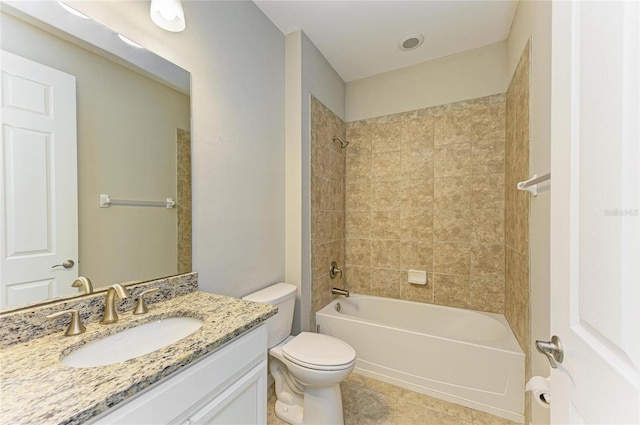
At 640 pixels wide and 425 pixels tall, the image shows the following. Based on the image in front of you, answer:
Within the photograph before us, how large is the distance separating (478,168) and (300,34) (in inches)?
70.5

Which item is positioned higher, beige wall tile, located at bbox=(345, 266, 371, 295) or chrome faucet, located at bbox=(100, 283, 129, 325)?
chrome faucet, located at bbox=(100, 283, 129, 325)

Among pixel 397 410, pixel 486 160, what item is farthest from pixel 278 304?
pixel 486 160

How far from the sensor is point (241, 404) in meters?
0.92

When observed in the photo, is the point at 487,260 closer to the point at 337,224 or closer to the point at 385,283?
the point at 385,283

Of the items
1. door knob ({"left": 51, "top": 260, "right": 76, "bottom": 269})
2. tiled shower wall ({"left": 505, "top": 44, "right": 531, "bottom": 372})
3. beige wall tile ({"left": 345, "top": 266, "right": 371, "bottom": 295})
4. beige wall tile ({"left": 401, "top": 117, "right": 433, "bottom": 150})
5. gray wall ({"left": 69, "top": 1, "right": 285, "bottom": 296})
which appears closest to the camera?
door knob ({"left": 51, "top": 260, "right": 76, "bottom": 269})

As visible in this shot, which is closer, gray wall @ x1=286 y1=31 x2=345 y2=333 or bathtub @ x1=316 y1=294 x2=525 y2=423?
bathtub @ x1=316 y1=294 x2=525 y2=423

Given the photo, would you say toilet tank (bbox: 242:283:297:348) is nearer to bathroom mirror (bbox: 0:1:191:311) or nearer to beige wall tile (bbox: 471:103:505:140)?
bathroom mirror (bbox: 0:1:191:311)

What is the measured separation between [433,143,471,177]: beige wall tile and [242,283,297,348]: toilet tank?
5.40 ft

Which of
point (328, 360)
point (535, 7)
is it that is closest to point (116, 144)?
point (328, 360)

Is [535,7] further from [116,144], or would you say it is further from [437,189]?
[116,144]

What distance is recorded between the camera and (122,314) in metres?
0.97

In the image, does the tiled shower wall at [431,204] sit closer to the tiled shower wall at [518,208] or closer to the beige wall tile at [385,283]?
the beige wall tile at [385,283]

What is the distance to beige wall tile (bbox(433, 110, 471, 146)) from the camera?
2184 mm

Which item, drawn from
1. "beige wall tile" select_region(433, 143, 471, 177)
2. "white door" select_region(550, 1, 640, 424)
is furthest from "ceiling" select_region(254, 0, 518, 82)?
"white door" select_region(550, 1, 640, 424)
